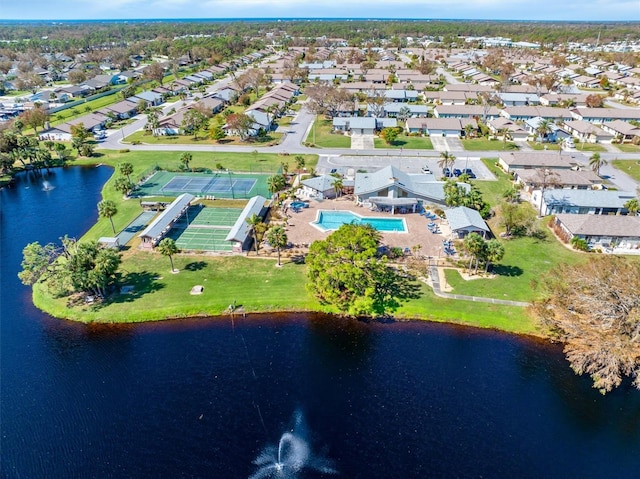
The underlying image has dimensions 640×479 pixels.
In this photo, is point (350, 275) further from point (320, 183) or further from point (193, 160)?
point (193, 160)

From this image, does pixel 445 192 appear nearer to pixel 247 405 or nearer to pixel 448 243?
pixel 448 243

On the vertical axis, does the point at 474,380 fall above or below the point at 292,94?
below

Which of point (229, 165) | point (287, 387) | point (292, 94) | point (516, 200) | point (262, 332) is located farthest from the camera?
point (292, 94)

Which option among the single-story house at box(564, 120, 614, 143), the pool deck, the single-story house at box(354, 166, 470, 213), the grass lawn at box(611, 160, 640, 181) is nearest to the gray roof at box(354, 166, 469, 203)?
the single-story house at box(354, 166, 470, 213)

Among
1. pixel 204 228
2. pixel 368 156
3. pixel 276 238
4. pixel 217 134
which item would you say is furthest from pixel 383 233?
pixel 217 134

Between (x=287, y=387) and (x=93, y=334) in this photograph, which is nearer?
(x=287, y=387)

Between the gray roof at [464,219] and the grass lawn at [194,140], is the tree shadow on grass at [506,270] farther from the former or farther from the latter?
the grass lawn at [194,140]

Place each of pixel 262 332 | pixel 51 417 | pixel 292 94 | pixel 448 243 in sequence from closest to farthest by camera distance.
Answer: pixel 51 417
pixel 262 332
pixel 448 243
pixel 292 94

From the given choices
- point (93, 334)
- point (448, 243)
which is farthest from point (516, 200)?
point (93, 334)
